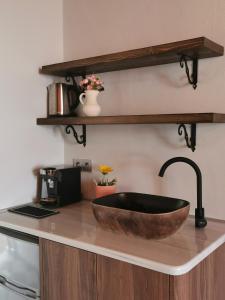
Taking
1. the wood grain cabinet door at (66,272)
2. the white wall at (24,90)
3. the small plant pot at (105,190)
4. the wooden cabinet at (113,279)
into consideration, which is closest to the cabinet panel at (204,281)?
the wooden cabinet at (113,279)

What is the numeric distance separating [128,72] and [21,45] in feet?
2.18

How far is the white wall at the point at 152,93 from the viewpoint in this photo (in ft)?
5.42

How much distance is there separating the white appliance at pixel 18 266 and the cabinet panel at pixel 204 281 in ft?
2.45

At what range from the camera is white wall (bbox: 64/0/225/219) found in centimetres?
165

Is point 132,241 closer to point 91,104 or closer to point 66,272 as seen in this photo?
point 66,272

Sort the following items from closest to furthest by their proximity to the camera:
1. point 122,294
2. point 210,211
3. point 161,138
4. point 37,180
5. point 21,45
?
point 122,294 → point 210,211 → point 161,138 → point 21,45 → point 37,180

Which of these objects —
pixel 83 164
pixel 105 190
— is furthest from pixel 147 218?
pixel 83 164

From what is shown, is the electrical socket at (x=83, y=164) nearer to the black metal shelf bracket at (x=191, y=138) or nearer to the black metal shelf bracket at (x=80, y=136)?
the black metal shelf bracket at (x=80, y=136)

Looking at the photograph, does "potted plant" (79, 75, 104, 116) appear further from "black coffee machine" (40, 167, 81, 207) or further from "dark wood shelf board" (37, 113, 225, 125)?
"black coffee machine" (40, 167, 81, 207)

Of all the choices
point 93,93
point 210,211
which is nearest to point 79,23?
point 93,93

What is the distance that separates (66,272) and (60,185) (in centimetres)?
63

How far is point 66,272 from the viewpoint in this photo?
148 centimetres

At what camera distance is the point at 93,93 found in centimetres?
190

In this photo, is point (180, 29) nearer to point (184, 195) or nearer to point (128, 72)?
point (128, 72)
